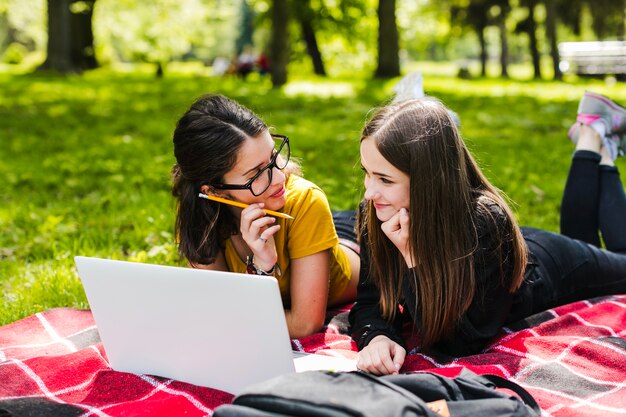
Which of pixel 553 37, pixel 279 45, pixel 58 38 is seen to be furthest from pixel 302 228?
pixel 553 37

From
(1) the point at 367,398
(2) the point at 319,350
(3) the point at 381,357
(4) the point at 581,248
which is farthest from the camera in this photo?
(4) the point at 581,248

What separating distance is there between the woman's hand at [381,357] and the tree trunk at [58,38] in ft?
49.1

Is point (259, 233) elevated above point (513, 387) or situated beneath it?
elevated above

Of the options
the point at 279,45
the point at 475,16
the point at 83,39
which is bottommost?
the point at 279,45

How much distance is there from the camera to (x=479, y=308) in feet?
8.41

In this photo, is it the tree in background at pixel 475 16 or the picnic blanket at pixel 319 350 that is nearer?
the picnic blanket at pixel 319 350

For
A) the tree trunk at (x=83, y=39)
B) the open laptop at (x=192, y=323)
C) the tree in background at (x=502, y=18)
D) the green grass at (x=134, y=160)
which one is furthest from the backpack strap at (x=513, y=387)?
the tree in background at (x=502, y=18)

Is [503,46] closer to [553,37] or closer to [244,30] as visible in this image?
[553,37]

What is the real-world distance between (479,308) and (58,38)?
15214 mm

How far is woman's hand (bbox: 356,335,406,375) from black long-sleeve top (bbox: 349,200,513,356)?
4.7 inches

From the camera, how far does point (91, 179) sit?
566 centimetres

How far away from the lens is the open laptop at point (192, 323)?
6.45ft

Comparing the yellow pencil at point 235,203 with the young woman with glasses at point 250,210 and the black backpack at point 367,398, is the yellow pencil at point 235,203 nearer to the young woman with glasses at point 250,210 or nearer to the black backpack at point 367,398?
the young woman with glasses at point 250,210

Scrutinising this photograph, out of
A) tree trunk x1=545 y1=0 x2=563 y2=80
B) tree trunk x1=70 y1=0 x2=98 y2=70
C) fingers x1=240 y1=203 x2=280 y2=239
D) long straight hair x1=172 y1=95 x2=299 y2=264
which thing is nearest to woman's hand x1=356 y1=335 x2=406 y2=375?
fingers x1=240 y1=203 x2=280 y2=239
